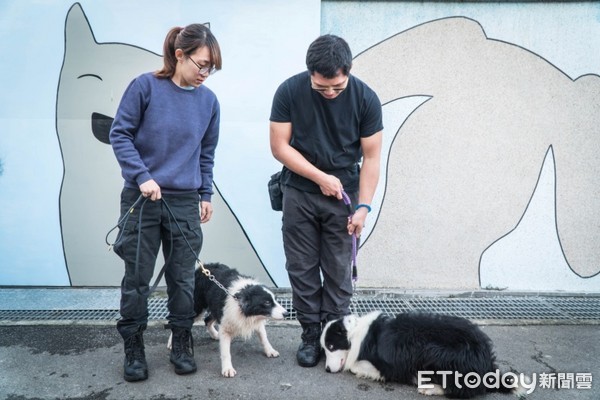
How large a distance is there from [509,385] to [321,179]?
1543mm

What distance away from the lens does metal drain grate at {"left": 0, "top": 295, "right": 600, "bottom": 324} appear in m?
3.42

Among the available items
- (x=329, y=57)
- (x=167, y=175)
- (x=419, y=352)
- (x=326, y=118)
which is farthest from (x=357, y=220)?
(x=167, y=175)

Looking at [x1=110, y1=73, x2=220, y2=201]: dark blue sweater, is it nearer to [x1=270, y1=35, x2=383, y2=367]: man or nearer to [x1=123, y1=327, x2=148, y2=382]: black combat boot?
[x1=270, y1=35, x2=383, y2=367]: man

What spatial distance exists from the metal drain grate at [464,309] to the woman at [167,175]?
90 centimetres

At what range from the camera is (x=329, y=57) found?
2320 mm

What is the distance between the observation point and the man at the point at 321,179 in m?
2.63

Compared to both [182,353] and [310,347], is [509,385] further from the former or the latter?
[182,353]

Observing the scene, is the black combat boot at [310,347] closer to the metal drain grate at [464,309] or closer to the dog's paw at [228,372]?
the dog's paw at [228,372]

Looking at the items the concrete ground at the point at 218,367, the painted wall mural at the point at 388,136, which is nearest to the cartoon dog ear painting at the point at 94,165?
the painted wall mural at the point at 388,136

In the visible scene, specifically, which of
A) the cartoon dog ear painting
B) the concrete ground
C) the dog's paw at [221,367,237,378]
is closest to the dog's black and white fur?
the dog's paw at [221,367,237,378]

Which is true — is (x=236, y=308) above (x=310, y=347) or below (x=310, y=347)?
above

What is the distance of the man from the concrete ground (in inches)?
11.3

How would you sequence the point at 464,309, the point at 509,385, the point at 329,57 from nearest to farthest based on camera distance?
the point at 329,57 < the point at 509,385 < the point at 464,309

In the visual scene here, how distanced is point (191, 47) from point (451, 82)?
7.86ft
